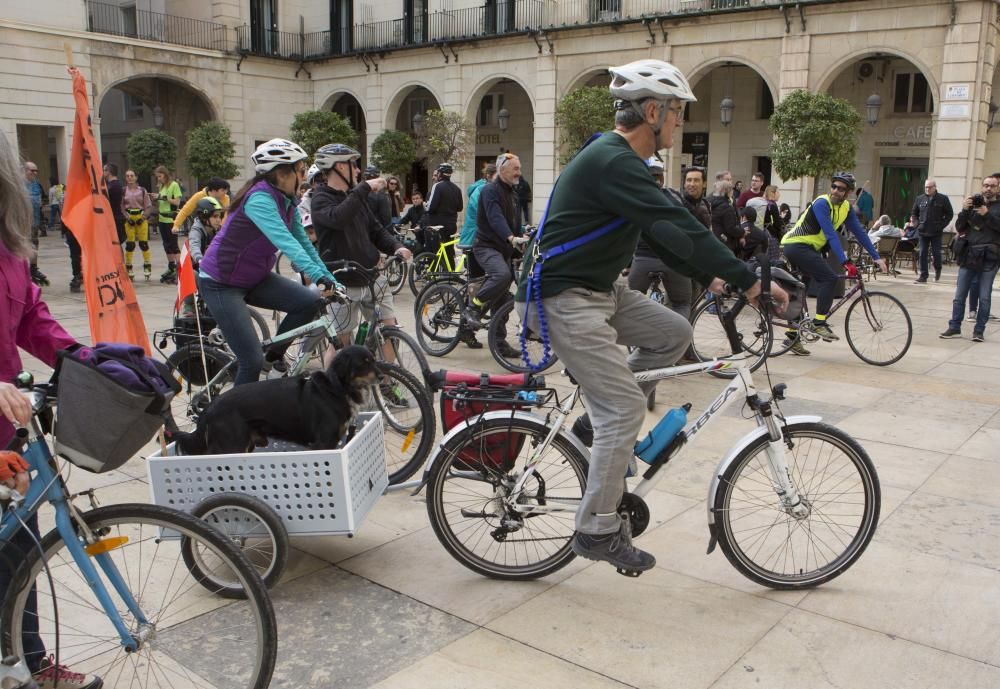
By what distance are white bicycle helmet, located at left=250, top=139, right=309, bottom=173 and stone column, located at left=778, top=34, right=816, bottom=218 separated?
18944mm

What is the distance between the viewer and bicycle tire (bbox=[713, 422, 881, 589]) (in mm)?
3531

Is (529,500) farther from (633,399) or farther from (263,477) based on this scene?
(263,477)

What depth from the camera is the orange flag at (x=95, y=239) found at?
5.71 metres

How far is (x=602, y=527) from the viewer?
134 inches

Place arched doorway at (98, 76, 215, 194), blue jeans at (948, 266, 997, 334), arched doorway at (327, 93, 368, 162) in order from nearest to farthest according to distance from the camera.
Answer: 1. blue jeans at (948, 266, 997, 334)
2. arched doorway at (98, 76, 215, 194)
3. arched doorway at (327, 93, 368, 162)

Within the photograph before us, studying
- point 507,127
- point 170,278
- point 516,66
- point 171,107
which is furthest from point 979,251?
point 171,107

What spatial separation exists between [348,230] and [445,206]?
24.7 ft

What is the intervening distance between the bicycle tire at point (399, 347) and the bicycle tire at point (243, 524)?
1.83m

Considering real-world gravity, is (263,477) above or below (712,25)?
below

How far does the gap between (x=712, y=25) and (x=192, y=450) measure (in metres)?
22.6

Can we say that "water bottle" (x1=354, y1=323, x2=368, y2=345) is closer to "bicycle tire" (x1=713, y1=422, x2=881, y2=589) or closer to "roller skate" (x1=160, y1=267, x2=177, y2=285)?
"bicycle tire" (x1=713, y1=422, x2=881, y2=589)

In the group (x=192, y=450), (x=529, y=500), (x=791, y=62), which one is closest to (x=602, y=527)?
(x=529, y=500)

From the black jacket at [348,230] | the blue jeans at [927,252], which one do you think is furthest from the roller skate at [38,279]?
the blue jeans at [927,252]

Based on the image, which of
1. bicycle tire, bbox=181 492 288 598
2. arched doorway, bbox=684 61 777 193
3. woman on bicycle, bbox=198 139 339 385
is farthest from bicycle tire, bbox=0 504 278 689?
arched doorway, bbox=684 61 777 193
